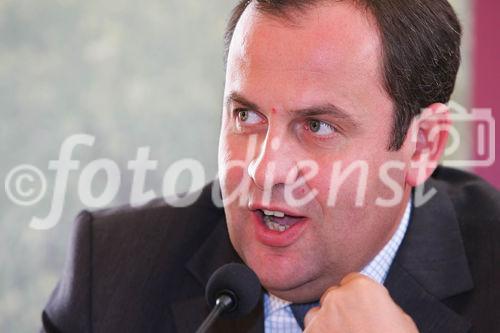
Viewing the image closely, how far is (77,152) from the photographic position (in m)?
2.47

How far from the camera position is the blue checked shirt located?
1730 millimetres

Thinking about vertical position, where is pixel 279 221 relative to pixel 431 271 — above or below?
above

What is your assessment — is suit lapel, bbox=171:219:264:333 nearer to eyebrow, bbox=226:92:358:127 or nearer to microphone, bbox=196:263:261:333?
microphone, bbox=196:263:261:333

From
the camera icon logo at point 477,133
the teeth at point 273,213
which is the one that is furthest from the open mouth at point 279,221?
the camera icon logo at point 477,133

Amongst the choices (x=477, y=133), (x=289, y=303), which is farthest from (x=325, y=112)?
(x=477, y=133)

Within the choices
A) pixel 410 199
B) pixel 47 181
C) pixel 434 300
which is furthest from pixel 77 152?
pixel 434 300

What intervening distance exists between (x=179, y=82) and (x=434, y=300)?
3.72ft

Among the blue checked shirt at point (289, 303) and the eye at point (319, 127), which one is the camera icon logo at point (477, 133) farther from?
the eye at point (319, 127)

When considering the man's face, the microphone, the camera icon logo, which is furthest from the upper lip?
the camera icon logo

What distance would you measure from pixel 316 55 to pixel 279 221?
1.00 ft

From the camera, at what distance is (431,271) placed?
1.72 m

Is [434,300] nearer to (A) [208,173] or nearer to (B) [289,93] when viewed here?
(B) [289,93]

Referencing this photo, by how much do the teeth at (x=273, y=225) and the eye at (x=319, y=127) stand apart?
178mm

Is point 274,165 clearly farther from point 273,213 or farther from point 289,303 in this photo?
point 289,303
